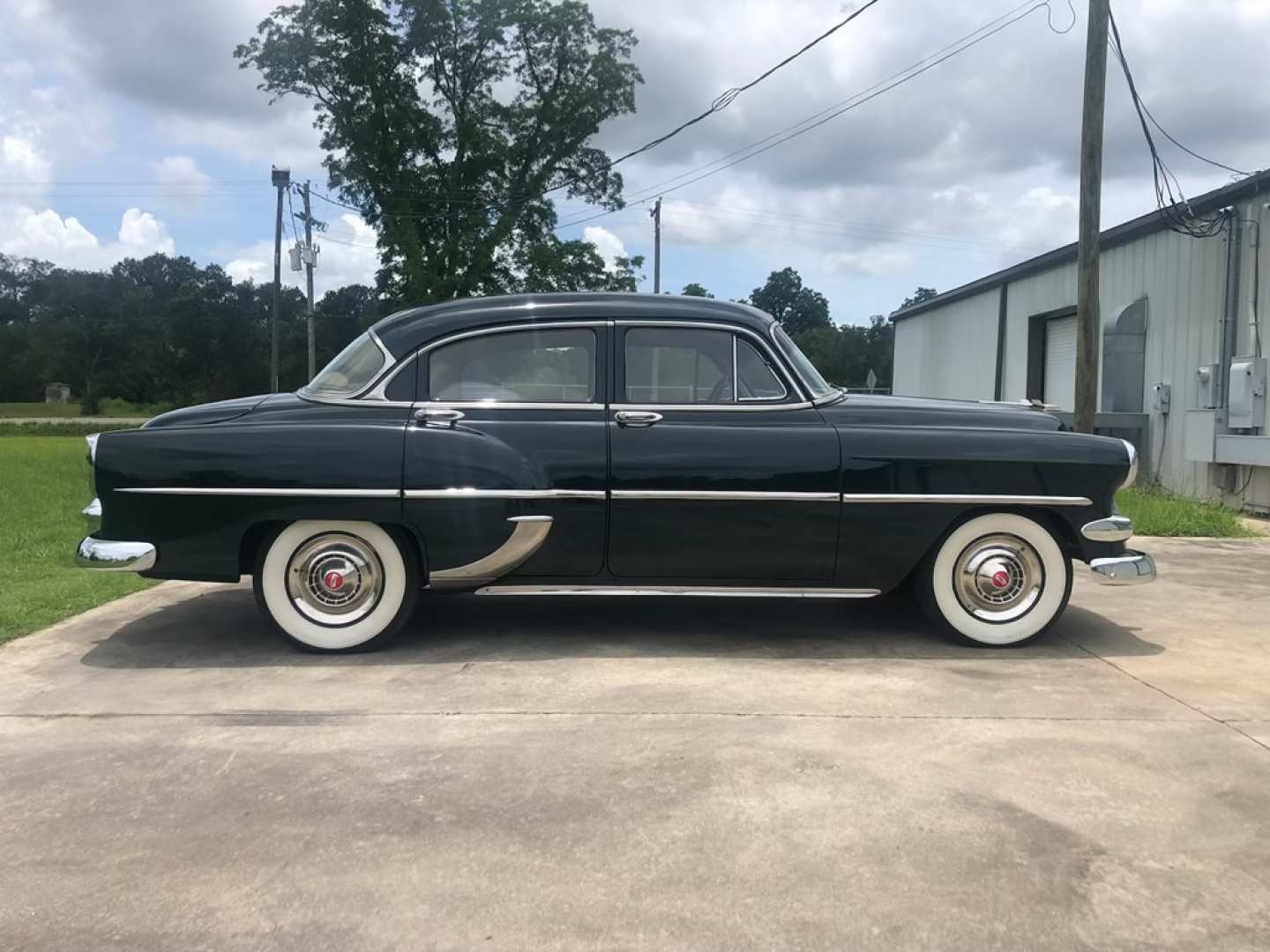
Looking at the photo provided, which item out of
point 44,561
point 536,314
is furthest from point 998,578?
point 44,561

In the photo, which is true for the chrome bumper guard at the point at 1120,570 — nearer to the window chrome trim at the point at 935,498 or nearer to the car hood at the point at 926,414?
the window chrome trim at the point at 935,498

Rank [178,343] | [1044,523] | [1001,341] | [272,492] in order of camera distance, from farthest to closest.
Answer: [178,343]
[1001,341]
[1044,523]
[272,492]

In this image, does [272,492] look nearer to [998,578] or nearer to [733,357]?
[733,357]

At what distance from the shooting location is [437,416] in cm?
446

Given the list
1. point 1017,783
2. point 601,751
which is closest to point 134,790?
point 601,751

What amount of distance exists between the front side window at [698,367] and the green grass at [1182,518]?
5.37 meters

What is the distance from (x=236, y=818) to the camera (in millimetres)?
2715

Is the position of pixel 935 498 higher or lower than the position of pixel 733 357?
lower

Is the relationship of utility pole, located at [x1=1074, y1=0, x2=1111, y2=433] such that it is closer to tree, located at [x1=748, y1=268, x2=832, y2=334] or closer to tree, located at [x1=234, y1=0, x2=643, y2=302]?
tree, located at [x1=234, y1=0, x2=643, y2=302]

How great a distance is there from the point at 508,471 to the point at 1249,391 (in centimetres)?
1009

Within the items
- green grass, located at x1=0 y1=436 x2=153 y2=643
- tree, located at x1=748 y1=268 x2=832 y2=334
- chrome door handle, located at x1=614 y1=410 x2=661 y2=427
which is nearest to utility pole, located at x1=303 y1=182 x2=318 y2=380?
green grass, located at x1=0 y1=436 x2=153 y2=643

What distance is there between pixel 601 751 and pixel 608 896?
91cm

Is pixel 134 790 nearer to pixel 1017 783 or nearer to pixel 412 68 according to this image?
pixel 1017 783

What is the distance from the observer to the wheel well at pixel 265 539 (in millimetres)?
4426
